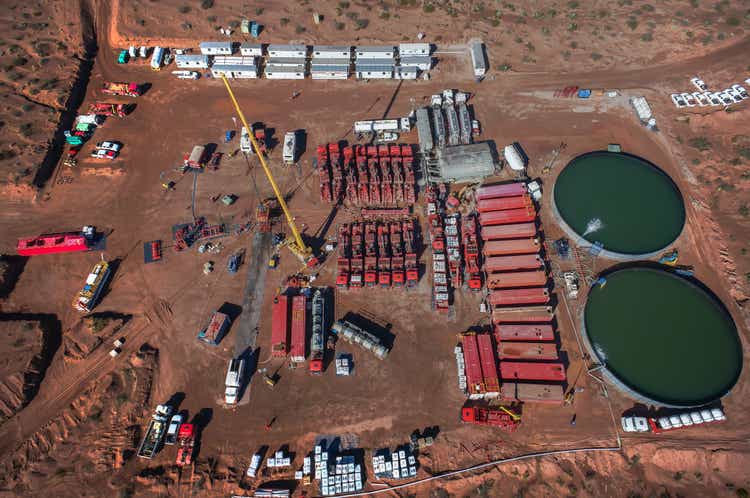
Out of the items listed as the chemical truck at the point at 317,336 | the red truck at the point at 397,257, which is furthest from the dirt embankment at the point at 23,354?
the red truck at the point at 397,257

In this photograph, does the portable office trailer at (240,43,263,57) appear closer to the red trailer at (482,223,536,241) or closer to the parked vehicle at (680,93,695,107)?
the red trailer at (482,223,536,241)

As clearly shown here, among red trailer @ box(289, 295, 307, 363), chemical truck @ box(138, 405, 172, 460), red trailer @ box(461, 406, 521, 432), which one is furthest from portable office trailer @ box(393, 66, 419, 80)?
chemical truck @ box(138, 405, 172, 460)

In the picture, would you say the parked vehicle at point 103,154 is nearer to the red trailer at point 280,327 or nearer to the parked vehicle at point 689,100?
the red trailer at point 280,327

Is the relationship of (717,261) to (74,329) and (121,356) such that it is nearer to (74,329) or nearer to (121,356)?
(121,356)

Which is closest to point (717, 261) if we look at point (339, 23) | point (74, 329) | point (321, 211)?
point (321, 211)

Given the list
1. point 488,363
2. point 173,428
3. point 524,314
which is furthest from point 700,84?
point 173,428

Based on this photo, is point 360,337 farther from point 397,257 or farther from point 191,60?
point 191,60
